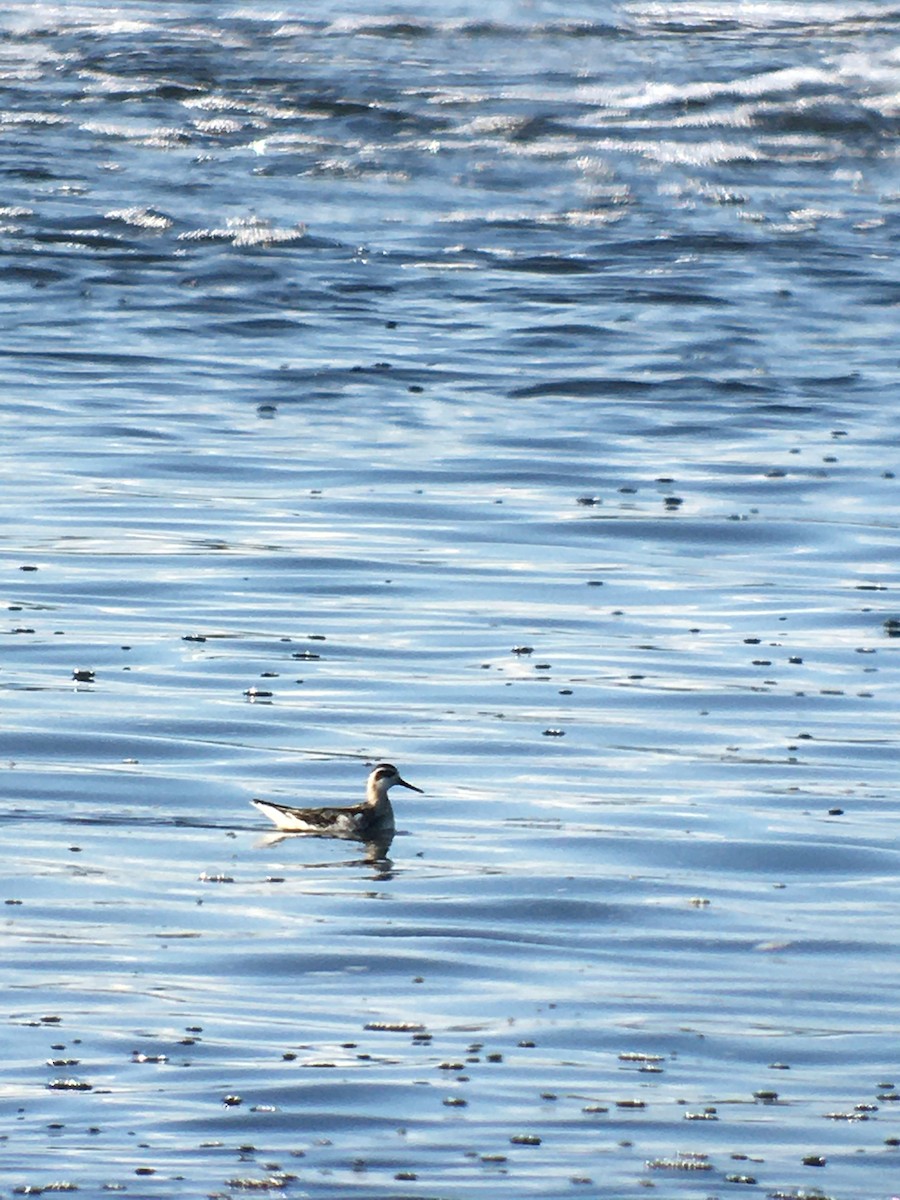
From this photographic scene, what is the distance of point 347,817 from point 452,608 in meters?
6.29

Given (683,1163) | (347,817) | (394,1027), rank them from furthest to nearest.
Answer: (347,817) < (394,1027) < (683,1163)

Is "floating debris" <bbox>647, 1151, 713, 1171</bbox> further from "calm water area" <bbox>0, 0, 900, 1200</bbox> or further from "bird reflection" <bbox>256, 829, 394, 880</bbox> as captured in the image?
"bird reflection" <bbox>256, 829, 394, 880</bbox>

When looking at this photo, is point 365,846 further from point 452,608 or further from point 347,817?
point 452,608

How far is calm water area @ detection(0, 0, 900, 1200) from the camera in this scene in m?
10.5

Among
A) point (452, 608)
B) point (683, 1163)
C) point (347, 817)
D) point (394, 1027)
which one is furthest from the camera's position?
point (452, 608)

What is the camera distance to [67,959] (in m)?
12.0

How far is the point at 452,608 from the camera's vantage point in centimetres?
2075

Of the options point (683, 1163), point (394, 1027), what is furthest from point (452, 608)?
point (683, 1163)

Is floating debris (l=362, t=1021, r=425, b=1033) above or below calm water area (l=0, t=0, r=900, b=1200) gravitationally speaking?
above

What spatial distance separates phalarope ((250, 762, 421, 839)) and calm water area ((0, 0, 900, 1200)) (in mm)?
143

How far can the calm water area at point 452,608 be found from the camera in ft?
34.5

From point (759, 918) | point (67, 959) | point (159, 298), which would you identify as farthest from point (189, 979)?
point (159, 298)

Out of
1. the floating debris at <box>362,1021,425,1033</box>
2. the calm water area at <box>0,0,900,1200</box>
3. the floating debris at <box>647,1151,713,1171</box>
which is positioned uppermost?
the floating debris at <box>647,1151,713,1171</box>

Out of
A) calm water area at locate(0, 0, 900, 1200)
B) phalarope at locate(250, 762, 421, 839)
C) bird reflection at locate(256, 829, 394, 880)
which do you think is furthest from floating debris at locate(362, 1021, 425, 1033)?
phalarope at locate(250, 762, 421, 839)
